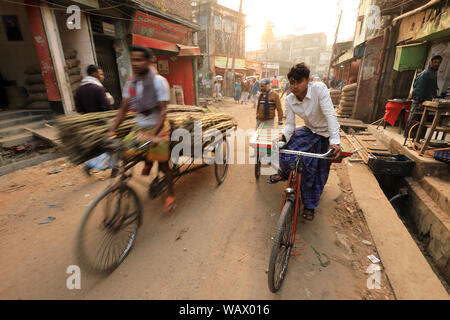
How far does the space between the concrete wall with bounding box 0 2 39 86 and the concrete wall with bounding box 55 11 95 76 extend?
1.10 m

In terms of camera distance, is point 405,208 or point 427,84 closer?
point 405,208

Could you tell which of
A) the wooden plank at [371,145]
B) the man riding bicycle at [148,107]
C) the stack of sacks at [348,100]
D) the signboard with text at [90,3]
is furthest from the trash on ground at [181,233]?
the stack of sacks at [348,100]

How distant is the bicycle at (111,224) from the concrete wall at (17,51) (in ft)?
26.2

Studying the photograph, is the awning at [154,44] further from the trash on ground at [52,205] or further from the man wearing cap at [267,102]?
the trash on ground at [52,205]

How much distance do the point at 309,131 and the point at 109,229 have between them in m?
2.62

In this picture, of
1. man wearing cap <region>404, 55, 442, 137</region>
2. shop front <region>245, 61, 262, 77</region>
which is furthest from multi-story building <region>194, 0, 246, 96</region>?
man wearing cap <region>404, 55, 442, 137</region>

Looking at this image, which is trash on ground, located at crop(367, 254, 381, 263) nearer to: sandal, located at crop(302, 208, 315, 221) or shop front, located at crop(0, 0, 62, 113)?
sandal, located at crop(302, 208, 315, 221)

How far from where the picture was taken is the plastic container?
4.42m

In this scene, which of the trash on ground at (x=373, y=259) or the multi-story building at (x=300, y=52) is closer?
the trash on ground at (x=373, y=259)

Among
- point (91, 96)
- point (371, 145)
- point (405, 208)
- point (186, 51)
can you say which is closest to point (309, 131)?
point (405, 208)

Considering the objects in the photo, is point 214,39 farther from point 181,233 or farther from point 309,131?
point 181,233

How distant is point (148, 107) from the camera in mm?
2662

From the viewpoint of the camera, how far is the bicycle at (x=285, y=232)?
6.16 feet

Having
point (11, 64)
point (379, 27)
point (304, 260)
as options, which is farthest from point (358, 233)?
point (11, 64)
